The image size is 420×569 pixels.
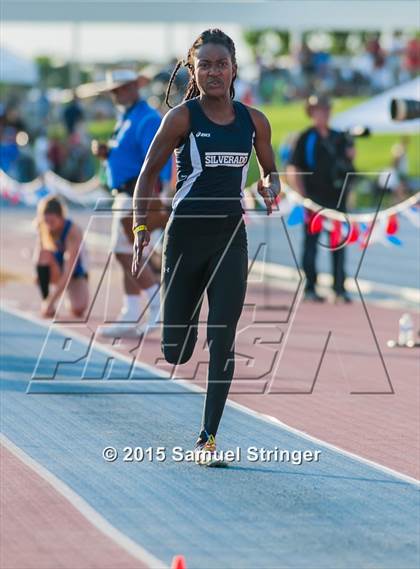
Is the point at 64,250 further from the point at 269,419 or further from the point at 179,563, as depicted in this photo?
the point at 179,563

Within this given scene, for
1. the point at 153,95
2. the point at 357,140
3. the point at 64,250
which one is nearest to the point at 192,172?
the point at 64,250

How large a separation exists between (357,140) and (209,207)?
45.6m

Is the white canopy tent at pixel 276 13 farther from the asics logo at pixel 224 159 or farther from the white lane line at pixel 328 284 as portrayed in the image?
the asics logo at pixel 224 159

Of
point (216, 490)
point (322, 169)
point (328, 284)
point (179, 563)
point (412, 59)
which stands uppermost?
point (412, 59)

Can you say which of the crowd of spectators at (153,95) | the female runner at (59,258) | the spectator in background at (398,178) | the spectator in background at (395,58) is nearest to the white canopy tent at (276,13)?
the female runner at (59,258)

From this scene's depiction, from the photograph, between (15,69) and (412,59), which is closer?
(15,69)

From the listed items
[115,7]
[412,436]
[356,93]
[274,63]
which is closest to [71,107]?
[356,93]

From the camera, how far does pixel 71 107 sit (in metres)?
44.3

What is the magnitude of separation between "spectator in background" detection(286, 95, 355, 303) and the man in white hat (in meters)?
3.05

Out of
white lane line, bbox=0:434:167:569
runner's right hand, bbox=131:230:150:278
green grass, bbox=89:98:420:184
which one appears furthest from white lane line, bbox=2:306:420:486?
green grass, bbox=89:98:420:184

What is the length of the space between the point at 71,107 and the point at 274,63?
18.9 metres

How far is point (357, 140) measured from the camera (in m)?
53.5

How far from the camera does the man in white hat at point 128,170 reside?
1347 centimetres

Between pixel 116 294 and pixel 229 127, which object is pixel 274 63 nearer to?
pixel 116 294
